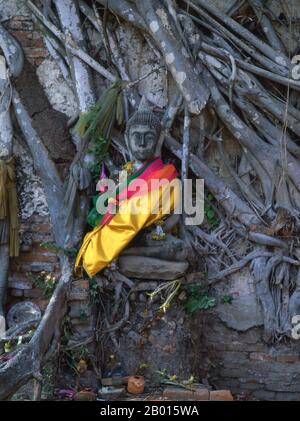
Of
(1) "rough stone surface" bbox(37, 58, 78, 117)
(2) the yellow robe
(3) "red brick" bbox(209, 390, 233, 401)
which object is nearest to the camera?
(3) "red brick" bbox(209, 390, 233, 401)

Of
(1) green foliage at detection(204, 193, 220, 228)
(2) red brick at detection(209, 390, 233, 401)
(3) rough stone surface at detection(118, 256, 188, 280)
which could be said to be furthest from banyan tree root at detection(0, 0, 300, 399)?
(2) red brick at detection(209, 390, 233, 401)

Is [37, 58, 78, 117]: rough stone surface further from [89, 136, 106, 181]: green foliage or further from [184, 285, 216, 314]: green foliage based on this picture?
[184, 285, 216, 314]: green foliage

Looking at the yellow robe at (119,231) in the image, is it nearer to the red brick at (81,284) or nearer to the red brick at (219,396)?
the red brick at (81,284)

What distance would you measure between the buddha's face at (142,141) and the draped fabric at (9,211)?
3.20 feet

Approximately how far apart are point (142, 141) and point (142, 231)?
2.12ft

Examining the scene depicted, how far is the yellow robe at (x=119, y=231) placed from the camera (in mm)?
4602

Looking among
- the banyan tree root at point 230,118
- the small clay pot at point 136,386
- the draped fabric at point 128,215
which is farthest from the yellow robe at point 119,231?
the small clay pot at point 136,386

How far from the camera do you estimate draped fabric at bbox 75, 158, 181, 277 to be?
461 centimetres

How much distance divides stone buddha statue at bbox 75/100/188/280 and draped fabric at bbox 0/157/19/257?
630 millimetres

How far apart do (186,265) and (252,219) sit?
622 mm

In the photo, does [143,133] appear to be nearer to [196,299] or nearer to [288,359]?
[196,299]

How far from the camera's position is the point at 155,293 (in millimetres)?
4641
